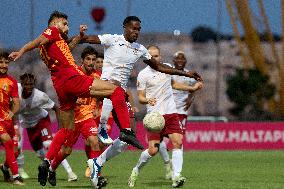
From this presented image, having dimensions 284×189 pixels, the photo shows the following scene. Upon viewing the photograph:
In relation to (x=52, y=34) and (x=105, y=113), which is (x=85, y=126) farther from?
(x=52, y=34)

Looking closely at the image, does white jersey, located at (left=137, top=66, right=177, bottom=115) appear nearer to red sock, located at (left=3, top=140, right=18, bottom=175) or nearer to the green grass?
the green grass

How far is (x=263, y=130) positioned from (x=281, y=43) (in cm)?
650

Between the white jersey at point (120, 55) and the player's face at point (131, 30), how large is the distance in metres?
0.08

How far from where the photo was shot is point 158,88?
15117 mm

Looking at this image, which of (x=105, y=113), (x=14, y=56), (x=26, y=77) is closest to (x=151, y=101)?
(x=105, y=113)

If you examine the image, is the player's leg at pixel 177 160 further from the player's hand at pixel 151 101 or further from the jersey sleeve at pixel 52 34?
the jersey sleeve at pixel 52 34

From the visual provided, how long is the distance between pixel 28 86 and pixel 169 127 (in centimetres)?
326

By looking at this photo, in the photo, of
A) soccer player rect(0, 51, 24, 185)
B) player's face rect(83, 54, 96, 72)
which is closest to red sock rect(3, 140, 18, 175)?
soccer player rect(0, 51, 24, 185)

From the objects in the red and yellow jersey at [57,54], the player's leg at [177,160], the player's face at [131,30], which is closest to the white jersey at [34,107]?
the player's leg at [177,160]

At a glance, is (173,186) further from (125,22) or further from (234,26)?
(234,26)

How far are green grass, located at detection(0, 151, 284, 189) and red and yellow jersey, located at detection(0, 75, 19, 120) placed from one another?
115 cm

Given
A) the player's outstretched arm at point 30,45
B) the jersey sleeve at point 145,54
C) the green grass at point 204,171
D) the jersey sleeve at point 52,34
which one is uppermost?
the jersey sleeve at point 52,34

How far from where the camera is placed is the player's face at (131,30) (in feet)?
42.7

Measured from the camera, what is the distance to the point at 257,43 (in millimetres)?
34562
